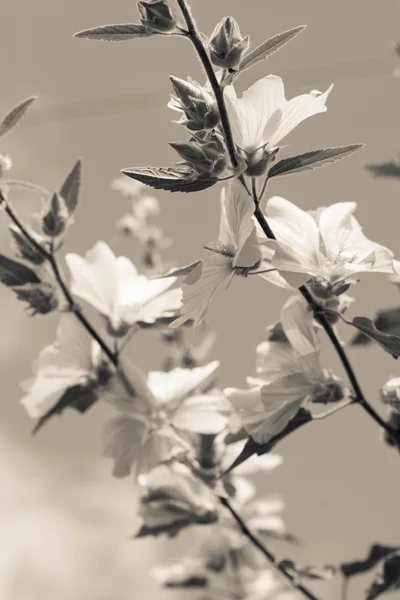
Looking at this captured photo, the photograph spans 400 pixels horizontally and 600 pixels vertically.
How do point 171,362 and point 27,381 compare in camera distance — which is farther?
point 171,362

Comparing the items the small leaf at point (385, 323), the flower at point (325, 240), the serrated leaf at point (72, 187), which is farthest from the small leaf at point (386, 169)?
the serrated leaf at point (72, 187)

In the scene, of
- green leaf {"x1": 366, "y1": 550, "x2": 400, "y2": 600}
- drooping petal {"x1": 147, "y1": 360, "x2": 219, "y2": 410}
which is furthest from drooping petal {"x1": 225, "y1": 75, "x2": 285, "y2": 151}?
green leaf {"x1": 366, "y1": 550, "x2": 400, "y2": 600}

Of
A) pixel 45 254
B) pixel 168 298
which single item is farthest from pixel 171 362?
pixel 45 254

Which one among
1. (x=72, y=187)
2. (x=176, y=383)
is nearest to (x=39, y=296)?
(x=72, y=187)

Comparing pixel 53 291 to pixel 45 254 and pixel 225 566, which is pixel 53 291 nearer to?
pixel 45 254

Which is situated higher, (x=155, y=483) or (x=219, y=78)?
(x=219, y=78)

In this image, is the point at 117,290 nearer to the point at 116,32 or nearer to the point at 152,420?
the point at 152,420
